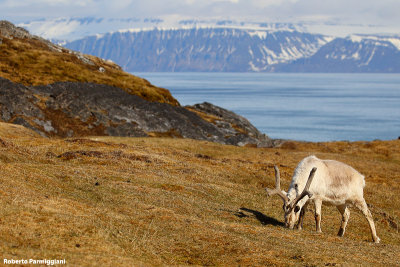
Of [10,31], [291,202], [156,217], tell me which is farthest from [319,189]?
[10,31]

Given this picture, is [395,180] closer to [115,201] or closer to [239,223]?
[239,223]

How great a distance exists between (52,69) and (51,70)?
0.62m

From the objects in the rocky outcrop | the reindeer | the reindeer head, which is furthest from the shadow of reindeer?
the rocky outcrop

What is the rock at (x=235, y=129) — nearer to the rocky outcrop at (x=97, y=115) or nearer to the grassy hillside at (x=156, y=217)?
the rocky outcrop at (x=97, y=115)

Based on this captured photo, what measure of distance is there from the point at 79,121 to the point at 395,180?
44126mm

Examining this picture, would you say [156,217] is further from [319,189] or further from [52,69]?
[52,69]

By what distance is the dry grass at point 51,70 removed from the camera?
82.4 m

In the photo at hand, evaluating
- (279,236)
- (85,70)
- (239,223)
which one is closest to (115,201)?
(239,223)

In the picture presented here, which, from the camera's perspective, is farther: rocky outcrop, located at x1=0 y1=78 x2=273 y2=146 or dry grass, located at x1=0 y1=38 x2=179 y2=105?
dry grass, located at x1=0 y1=38 x2=179 y2=105

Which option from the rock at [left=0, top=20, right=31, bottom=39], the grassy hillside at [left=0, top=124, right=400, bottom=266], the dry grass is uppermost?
the rock at [left=0, top=20, right=31, bottom=39]

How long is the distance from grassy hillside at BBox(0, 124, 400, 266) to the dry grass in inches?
1717

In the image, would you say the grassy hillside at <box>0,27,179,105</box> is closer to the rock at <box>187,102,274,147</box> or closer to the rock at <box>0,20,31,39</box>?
the rock at <box>0,20,31,39</box>

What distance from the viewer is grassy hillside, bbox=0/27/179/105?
8262 cm

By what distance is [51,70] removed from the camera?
286ft
